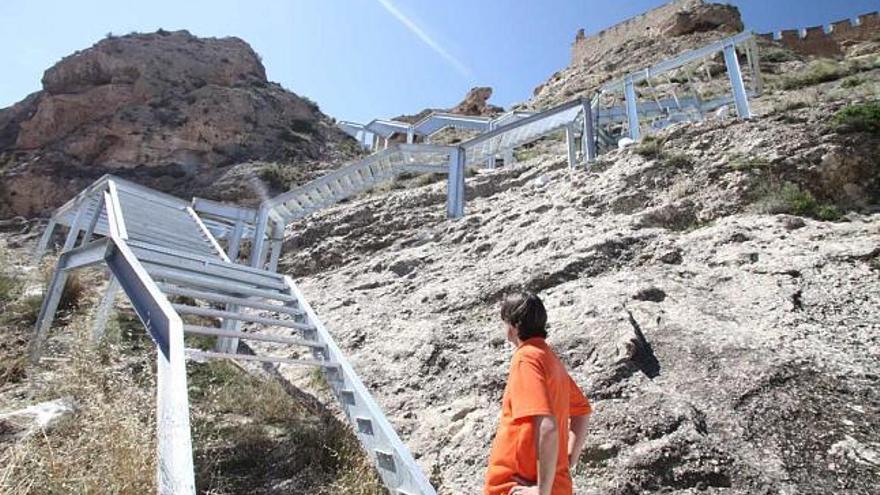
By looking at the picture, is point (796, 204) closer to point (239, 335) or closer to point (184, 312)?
point (239, 335)

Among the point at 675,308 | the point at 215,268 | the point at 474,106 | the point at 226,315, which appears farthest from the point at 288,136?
the point at 675,308

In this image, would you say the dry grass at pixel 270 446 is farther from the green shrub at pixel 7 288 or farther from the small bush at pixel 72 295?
the green shrub at pixel 7 288

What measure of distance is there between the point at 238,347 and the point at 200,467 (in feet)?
10.9

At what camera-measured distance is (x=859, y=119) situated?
6.29m

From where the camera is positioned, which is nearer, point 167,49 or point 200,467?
point 200,467

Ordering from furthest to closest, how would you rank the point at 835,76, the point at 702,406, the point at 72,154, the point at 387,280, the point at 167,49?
the point at 167,49, the point at 72,154, the point at 835,76, the point at 387,280, the point at 702,406

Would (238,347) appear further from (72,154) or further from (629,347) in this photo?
(72,154)

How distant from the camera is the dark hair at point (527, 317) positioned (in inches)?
104

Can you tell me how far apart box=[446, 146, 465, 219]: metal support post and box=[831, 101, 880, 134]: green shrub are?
17.3 ft

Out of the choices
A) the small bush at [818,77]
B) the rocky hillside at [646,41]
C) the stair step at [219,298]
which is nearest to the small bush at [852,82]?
the small bush at [818,77]

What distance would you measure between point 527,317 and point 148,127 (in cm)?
2754

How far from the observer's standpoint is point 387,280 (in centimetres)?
755

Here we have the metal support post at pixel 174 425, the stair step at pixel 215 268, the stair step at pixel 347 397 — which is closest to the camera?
the metal support post at pixel 174 425

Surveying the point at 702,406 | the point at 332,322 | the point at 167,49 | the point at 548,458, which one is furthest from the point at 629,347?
the point at 167,49
